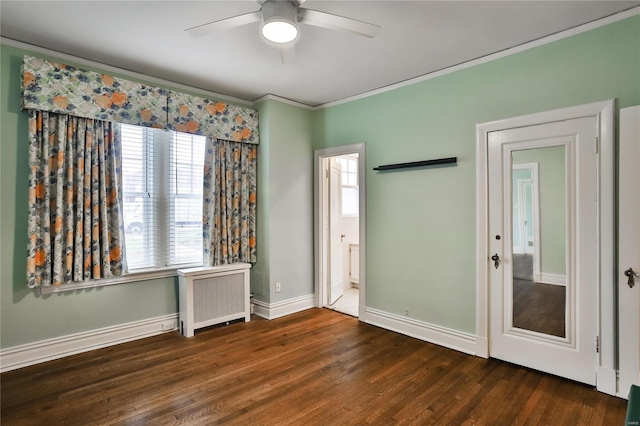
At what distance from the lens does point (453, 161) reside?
126 inches

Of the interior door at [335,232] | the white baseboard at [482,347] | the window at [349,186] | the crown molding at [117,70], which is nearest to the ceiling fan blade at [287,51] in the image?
the crown molding at [117,70]

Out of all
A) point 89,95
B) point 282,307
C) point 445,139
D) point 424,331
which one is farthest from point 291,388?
point 89,95

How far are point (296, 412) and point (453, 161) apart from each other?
8.21 feet

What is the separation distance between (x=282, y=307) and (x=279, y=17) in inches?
128

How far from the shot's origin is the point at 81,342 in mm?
3117

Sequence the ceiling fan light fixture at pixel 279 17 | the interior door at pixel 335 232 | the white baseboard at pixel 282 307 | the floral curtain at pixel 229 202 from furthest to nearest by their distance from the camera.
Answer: the interior door at pixel 335 232
the white baseboard at pixel 282 307
the floral curtain at pixel 229 202
the ceiling fan light fixture at pixel 279 17

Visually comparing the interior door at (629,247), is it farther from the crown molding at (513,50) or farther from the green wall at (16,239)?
the green wall at (16,239)

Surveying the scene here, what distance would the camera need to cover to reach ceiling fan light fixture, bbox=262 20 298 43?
2.06 meters

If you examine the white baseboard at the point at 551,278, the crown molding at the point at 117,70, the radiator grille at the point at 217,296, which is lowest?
the radiator grille at the point at 217,296

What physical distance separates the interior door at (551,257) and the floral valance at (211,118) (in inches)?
107

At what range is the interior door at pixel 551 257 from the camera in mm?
2521

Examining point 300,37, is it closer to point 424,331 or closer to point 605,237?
point 605,237

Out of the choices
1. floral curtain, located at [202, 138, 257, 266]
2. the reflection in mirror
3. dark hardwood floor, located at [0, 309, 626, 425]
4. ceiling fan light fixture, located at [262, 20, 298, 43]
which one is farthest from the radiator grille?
the reflection in mirror

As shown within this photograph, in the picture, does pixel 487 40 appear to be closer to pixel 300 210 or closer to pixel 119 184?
pixel 300 210
